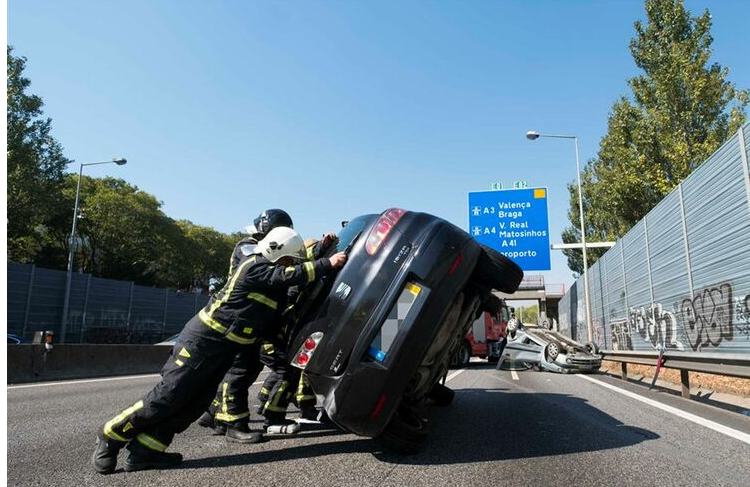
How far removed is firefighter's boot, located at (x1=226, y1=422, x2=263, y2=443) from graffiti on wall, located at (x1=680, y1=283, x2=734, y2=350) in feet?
26.5

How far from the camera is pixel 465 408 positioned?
18.5 ft

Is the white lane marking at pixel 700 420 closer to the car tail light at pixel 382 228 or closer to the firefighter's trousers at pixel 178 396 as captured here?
the car tail light at pixel 382 228

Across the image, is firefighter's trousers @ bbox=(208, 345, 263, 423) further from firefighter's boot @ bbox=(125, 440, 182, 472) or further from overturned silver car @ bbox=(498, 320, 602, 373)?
overturned silver car @ bbox=(498, 320, 602, 373)

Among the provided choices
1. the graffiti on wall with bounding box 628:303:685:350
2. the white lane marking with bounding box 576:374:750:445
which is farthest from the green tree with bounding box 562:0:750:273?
the white lane marking with bounding box 576:374:750:445

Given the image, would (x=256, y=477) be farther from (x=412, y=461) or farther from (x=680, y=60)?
(x=680, y=60)

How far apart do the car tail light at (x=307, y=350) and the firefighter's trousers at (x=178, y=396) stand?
0.48 meters

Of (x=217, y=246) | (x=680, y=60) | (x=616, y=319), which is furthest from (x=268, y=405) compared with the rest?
(x=217, y=246)

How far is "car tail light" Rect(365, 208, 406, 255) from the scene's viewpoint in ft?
10.9

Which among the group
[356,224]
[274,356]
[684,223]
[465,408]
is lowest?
[465,408]

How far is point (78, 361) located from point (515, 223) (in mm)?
14204

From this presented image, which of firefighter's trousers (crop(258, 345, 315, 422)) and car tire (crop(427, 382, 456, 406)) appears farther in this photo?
car tire (crop(427, 382, 456, 406))

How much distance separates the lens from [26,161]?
71.1 feet

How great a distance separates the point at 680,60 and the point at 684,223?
12.3 metres

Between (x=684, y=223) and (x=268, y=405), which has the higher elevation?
(x=684, y=223)
